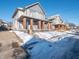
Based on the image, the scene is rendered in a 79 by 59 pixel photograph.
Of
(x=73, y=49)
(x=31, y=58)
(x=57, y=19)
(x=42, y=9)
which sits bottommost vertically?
(x=31, y=58)

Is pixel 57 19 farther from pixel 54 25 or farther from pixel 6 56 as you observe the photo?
pixel 6 56

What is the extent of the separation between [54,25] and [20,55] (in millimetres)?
22896

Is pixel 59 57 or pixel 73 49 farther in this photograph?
pixel 73 49

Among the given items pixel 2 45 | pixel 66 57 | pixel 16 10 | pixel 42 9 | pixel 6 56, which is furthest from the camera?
pixel 42 9

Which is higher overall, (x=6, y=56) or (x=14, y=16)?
(x=14, y=16)

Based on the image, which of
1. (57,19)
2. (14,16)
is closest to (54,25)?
(57,19)

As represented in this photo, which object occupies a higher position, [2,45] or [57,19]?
[57,19]

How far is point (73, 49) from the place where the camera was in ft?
24.2

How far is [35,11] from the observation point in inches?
903

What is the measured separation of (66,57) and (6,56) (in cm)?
380

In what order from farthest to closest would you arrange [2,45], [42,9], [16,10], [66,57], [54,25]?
[54,25], [42,9], [16,10], [2,45], [66,57]

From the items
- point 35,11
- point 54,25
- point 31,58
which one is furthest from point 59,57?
point 54,25

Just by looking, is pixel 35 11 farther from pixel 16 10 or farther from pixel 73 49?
pixel 73 49

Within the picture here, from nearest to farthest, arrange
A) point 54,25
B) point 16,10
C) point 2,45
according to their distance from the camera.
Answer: point 2,45 < point 16,10 < point 54,25
